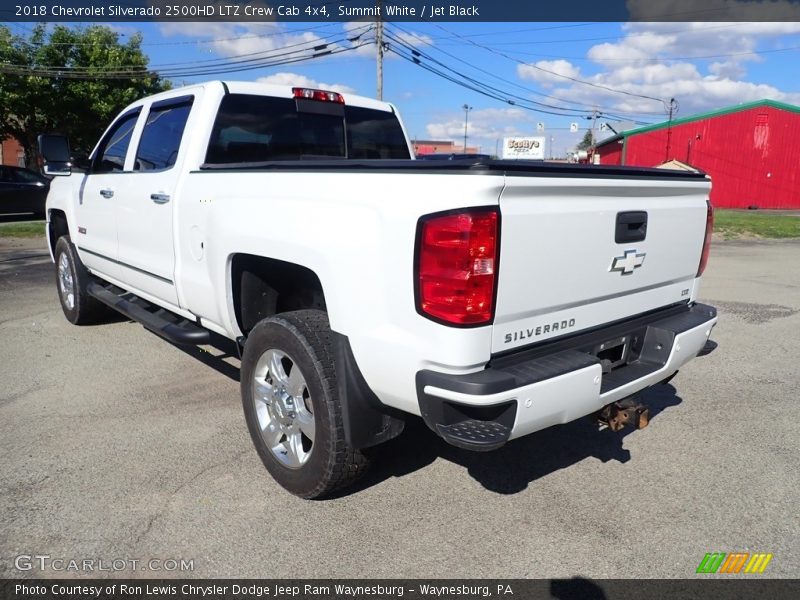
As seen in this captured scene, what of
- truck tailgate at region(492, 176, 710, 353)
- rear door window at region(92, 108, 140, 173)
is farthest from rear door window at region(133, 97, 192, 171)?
truck tailgate at region(492, 176, 710, 353)

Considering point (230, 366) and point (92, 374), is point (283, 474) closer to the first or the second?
point (230, 366)

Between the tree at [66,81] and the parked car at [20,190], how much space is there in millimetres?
10810

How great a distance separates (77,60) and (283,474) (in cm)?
3047

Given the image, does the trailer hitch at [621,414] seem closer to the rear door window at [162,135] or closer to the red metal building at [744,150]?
the rear door window at [162,135]

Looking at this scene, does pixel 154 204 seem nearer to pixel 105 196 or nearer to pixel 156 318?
pixel 156 318

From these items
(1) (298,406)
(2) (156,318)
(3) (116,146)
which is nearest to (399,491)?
(1) (298,406)

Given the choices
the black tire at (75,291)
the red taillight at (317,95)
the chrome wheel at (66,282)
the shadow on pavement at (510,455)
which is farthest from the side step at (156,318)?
the red taillight at (317,95)

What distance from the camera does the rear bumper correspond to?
2.27 metres

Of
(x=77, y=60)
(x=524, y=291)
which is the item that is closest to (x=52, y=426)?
(x=524, y=291)

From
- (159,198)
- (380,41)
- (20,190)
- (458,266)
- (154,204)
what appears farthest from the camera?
(380,41)

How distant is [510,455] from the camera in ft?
11.7

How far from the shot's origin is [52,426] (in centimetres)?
384

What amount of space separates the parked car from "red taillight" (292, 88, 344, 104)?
15.5 meters

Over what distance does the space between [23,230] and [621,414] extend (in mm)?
15238
